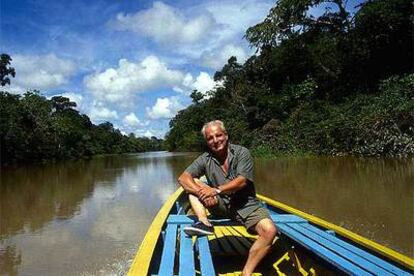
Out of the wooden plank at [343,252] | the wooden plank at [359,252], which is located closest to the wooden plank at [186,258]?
the wooden plank at [343,252]

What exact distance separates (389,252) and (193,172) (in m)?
1.71

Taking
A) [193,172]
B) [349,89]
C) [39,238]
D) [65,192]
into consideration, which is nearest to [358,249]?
[193,172]

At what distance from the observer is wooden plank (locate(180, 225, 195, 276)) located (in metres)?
2.75

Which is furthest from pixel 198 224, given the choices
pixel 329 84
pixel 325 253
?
pixel 329 84

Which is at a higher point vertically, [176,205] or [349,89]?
[349,89]

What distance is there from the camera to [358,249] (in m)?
3.24

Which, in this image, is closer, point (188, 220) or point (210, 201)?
point (210, 201)

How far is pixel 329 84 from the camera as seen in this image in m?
27.0

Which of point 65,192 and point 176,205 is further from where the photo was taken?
point 65,192

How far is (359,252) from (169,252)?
1339mm

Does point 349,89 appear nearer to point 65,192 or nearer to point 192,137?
point 65,192

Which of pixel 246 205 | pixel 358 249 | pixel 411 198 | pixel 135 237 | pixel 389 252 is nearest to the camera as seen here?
pixel 389 252

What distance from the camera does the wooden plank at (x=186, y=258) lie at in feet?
9.03

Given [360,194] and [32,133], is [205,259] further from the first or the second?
[32,133]
